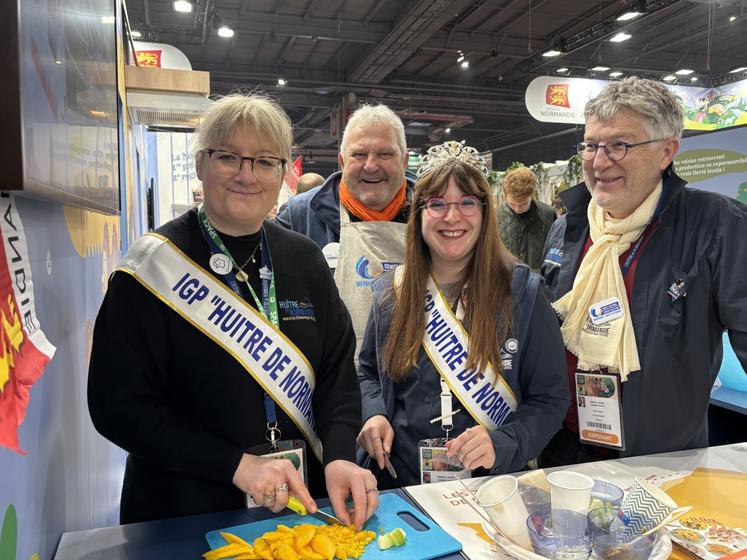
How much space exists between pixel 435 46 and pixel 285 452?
10610 millimetres

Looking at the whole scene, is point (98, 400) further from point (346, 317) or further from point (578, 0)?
point (578, 0)

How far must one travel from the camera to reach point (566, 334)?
1.86 metres

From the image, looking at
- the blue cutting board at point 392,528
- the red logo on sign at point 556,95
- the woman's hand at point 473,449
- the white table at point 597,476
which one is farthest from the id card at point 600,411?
the red logo on sign at point 556,95

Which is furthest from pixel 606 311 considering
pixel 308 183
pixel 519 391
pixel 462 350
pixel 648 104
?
→ pixel 308 183

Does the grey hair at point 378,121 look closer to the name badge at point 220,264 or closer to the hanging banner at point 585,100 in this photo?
the name badge at point 220,264

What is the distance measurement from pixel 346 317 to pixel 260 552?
65 cm

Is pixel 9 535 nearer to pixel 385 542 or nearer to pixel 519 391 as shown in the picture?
pixel 385 542

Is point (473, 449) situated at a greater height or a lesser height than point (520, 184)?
lesser

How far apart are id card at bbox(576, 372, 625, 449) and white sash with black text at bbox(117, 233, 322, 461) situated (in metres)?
0.90

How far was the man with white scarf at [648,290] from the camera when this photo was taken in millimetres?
1666

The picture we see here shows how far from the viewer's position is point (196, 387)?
129 centimetres

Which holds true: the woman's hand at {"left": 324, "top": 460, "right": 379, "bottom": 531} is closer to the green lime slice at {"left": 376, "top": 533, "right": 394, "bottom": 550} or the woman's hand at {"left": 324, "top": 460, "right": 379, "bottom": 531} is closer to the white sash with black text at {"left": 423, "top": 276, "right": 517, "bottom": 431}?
the green lime slice at {"left": 376, "top": 533, "right": 394, "bottom": 550}

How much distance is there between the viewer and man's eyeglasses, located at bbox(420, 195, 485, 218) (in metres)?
1.73

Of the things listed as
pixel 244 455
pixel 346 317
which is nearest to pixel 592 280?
pixel 346 317
